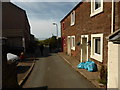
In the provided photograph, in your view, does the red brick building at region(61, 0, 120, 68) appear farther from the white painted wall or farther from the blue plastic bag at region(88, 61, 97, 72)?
the white painted wall

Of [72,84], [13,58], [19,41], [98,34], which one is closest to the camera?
[72,84]

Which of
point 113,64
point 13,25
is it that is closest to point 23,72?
point 113,64

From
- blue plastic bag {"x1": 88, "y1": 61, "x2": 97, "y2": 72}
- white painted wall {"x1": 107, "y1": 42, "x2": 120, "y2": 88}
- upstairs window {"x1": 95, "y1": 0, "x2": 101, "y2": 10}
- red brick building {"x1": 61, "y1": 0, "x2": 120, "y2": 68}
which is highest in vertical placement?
upstairs window {"x1": 95, "y1": 0, "x2": 101, "y2": 10}

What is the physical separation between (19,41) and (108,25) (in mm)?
16662

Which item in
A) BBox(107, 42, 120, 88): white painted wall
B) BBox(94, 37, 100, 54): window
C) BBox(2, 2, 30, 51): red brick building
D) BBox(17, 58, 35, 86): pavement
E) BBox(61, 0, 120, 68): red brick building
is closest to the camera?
BBox(107, 42, 120, 88): white painted wall

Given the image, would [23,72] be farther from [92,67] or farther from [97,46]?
[97,46]

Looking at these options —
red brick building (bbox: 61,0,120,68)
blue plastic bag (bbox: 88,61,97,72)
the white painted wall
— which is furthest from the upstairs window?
the white painted wall

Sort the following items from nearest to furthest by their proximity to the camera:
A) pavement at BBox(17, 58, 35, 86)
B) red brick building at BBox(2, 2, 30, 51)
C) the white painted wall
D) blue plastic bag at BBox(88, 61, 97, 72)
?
the white painted wall, pavement at BBox(17, 58, 35, 86), blue plastic bag at BBox(88, 61, 97, 72), red brick building at BBox(2, 2, 30, 51)

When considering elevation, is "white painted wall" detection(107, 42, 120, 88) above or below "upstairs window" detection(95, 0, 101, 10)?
Result: below

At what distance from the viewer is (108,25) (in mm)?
7258

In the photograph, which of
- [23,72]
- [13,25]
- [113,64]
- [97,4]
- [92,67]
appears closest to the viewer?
[113,64]

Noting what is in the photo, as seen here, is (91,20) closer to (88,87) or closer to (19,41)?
(88,87)

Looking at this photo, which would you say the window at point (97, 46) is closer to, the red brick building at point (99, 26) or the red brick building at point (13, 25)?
the red brick building at point (99, 26)

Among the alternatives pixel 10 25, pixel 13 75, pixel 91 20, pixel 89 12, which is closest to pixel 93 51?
pixel 91 20
